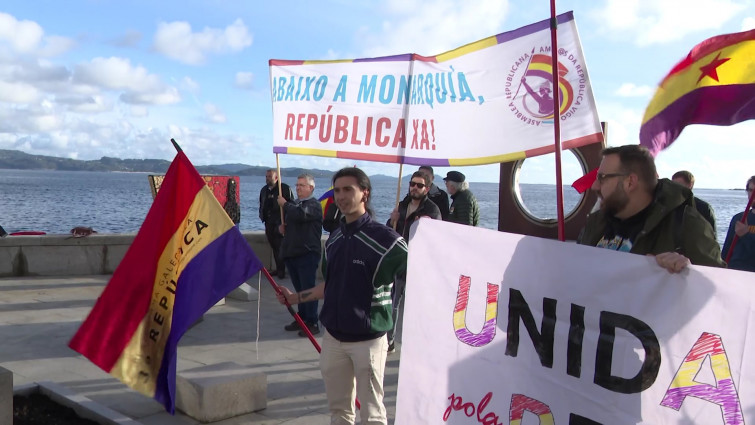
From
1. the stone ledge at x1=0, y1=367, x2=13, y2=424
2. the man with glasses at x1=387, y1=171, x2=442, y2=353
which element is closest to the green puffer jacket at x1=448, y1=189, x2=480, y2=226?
the man with glasses at x1=387, y1=171, x2=442, y2=353

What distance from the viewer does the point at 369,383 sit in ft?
13.2

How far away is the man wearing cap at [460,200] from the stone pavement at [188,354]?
6.10 feet

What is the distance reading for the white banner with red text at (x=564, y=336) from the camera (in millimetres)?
2713

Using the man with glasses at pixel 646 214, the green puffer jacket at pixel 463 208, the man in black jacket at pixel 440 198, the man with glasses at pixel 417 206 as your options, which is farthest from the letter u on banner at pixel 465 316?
the green puffer jacket at pixel 463 208

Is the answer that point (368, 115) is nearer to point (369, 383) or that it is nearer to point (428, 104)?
point (428, 104)

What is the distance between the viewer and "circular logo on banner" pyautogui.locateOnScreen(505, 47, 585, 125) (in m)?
4.98

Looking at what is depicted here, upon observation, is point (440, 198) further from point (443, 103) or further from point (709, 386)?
point (709, 386)

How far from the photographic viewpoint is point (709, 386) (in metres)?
2.70

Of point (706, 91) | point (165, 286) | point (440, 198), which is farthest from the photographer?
point (440, 198)

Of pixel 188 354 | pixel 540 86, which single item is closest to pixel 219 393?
pixel 188 354

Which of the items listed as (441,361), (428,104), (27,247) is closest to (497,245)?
(441,361)

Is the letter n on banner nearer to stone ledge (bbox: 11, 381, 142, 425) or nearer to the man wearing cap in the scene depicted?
stone ledge (bbox: 11, 381, 142, 425)

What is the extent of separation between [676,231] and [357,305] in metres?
1.76

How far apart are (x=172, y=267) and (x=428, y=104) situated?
246 cm
